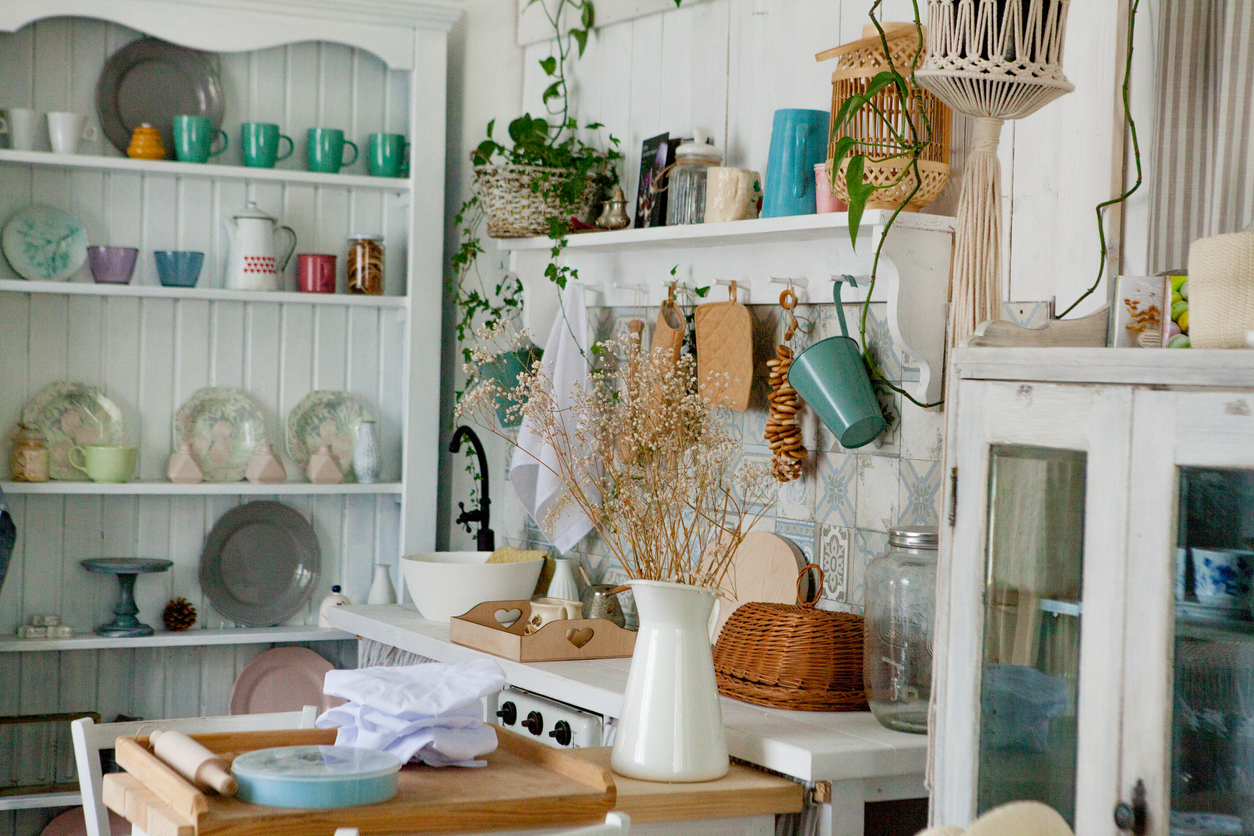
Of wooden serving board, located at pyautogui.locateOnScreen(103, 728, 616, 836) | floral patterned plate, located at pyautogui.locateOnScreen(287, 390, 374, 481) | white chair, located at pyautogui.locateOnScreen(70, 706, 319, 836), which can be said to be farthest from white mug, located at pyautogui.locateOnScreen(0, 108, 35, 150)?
wooden serving board, located at pyautogui.locateOnScreen(103, 728, 616, 836)

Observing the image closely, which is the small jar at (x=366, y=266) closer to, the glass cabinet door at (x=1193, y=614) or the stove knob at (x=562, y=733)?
the stove knob at (x=562, y=733)

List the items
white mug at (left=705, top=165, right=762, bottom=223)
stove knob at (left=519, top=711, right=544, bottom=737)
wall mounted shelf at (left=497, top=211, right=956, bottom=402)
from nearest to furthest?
wall mounted shelf at (left=497, top=211, right=956, bottom=402) → stove knob at (left=519, top=711, right=544, bottom=737) → white mug at (left=705, top=165, right=762, bottom=223)

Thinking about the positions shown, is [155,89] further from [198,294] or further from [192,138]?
[198,294]

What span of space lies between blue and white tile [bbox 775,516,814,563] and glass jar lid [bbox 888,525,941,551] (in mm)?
484

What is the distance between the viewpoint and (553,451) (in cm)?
309

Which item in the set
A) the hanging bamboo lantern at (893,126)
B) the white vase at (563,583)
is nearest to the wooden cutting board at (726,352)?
the hanging bamboo lantern at (893,126)

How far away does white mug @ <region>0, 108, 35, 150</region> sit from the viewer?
124 inches

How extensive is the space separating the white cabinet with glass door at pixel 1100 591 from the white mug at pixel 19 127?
7.87 feet

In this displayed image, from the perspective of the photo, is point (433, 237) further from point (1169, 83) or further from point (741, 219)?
point (1169, 83)

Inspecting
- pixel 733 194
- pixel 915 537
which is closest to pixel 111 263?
pixel 733 194

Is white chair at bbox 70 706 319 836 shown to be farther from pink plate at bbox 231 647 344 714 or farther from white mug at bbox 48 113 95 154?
white mug at bbox 48 113 95 154

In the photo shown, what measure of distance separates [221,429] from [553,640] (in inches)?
51.5

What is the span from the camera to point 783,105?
276 cm

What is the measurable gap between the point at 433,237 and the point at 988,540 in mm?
2122
